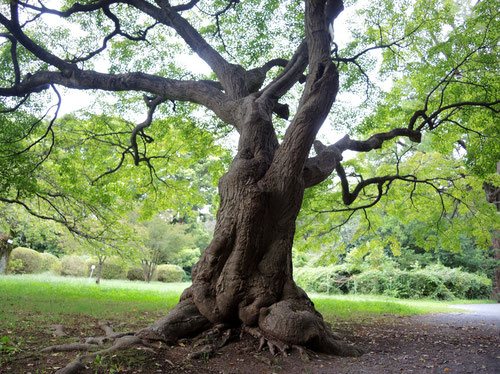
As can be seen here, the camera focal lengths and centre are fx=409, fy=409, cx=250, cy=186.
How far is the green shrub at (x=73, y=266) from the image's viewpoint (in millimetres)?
26125

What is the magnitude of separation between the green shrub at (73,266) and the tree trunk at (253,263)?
2278 cm

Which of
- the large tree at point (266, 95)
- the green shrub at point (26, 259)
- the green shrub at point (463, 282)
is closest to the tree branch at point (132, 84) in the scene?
the large tree at point (266, 95)

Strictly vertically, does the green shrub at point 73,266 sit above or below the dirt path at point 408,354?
above

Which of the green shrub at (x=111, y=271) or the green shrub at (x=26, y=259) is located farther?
the green shrub at (x=111, y=271)

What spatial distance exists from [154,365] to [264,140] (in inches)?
139

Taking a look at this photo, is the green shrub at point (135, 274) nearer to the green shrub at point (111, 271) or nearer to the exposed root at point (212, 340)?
the green shrub at point (111, 271)

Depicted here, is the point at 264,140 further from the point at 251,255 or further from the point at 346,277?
the point at 346,277

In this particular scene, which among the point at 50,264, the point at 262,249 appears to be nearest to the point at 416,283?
the point at 262,249

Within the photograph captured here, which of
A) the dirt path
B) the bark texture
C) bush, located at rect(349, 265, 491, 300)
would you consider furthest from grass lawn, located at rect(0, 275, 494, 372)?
bush, located at rect(349, 265, 491, 300)

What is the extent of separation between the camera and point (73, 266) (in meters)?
26.3

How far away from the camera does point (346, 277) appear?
23.1 m

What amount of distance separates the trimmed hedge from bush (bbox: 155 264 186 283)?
10.6 m

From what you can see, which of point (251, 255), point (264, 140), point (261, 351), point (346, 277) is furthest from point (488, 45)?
point (346, 277)

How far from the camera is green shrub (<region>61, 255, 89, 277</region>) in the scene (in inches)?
1029
